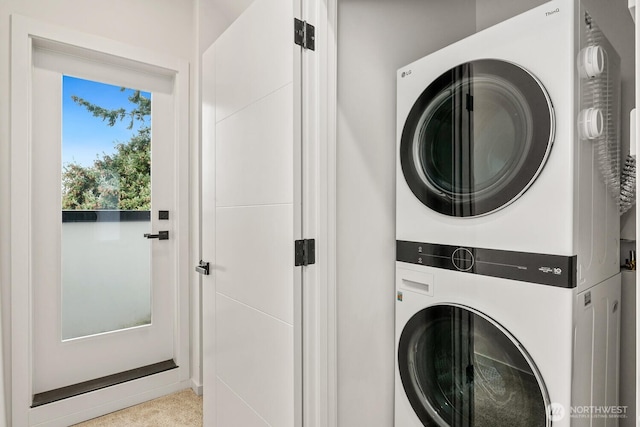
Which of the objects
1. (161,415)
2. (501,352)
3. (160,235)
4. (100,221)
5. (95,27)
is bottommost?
(161,415)

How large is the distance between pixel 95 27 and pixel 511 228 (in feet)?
8.15

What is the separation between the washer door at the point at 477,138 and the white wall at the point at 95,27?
1.89 m

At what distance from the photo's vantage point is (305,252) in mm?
1186

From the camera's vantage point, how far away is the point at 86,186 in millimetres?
2172

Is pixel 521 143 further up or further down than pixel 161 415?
further up

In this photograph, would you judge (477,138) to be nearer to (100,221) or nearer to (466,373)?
(466,373)

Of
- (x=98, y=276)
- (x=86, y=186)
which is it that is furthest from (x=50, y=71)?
(x=98, y=276)

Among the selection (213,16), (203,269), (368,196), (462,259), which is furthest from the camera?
(213,16)

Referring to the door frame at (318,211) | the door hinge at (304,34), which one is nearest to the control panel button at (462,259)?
the door frame at (318,211)

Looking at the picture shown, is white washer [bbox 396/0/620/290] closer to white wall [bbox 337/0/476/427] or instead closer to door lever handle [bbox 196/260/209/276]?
white wall [bbox 337/0/476/427]

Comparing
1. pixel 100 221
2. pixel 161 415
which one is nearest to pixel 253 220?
pixel 100 221

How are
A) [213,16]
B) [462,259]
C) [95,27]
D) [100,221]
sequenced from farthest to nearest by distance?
1. [213,16]
2. [100,221]
3. [95,27]
4. [462,259]

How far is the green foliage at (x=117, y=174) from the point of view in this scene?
84.1 inches

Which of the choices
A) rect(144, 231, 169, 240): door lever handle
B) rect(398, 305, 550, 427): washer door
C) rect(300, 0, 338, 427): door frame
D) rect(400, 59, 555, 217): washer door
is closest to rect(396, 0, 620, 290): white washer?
rect(400, 59, 555, 217): washer door
